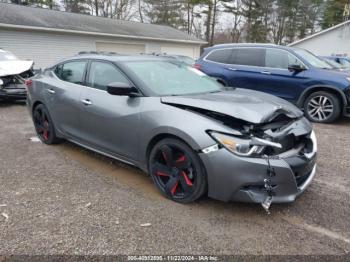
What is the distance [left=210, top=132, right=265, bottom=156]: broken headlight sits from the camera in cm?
265

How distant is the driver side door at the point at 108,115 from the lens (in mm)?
3393

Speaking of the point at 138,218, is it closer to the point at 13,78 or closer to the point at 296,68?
the point at 296,68

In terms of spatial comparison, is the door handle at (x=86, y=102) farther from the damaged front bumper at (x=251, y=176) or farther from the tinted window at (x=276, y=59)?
the tinted window at (x=276, y=59)

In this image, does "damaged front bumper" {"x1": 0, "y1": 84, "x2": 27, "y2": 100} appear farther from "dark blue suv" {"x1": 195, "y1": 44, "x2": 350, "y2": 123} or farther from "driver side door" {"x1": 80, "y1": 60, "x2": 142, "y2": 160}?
"driver side door" {"x1": 80, "y1": 60, "x2": 142, "y2": 160}

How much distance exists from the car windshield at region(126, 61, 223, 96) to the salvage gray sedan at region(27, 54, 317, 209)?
0.01 meters

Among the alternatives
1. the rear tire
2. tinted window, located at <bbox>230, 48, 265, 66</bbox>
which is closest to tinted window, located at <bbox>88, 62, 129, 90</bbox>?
the rear tire

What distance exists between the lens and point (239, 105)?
3053 mm

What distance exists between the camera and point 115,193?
3.38 metres

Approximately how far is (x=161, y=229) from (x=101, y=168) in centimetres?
166

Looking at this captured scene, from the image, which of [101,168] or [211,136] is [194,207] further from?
[101,168]

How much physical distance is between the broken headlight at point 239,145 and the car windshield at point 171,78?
3.32 feet

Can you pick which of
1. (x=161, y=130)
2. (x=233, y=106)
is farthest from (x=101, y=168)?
(x=233, y=106)

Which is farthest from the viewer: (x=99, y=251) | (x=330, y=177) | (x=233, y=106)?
(x=330, y=177)

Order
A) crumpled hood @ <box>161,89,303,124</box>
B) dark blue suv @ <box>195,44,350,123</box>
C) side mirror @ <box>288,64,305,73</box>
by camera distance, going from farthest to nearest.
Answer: side mirror @ <box>288,64,305,73</box> → dark blue suv @ <box>195,44,350,123</box> → crumpled hood @ <box>161,89,303,124</box>
